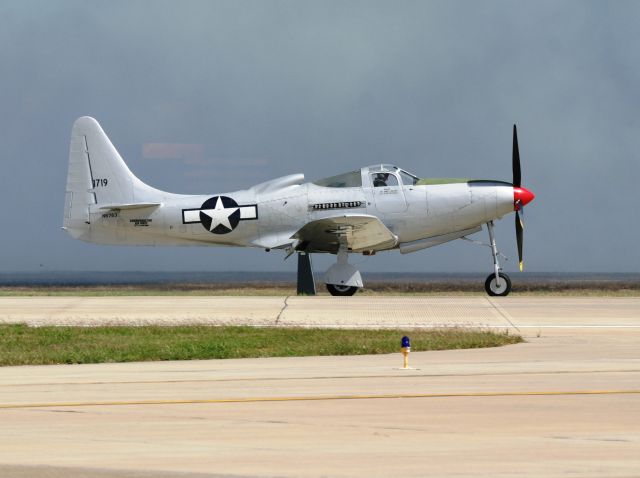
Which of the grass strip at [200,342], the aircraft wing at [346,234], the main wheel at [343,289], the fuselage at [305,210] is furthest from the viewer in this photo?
the fuselage at [305,210]

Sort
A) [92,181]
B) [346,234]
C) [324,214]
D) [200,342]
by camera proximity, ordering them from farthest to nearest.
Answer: [92,181] → [324,214] → [346,234] → [200,342]

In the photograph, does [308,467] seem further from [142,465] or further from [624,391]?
[624,391]

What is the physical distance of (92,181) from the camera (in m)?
27.4

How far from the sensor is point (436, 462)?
6.65m

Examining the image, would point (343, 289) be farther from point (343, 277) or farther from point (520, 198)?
point (520, 198)

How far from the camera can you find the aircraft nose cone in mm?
25609

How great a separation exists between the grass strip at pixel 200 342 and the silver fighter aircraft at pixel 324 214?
8450 mm

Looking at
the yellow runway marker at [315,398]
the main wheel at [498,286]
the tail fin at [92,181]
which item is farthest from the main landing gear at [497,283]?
the yellow runway marker at [315,398]

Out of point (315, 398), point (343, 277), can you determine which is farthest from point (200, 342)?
point (343, 277)

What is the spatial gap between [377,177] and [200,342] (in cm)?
1144

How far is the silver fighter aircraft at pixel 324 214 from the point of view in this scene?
1003 inches

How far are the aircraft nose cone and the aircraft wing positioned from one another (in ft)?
10.0

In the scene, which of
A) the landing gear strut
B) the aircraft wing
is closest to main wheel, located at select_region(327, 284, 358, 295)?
the landing gear strut

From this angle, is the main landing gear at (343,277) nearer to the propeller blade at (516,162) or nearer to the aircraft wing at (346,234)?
the aircraft wing at (346,234)
